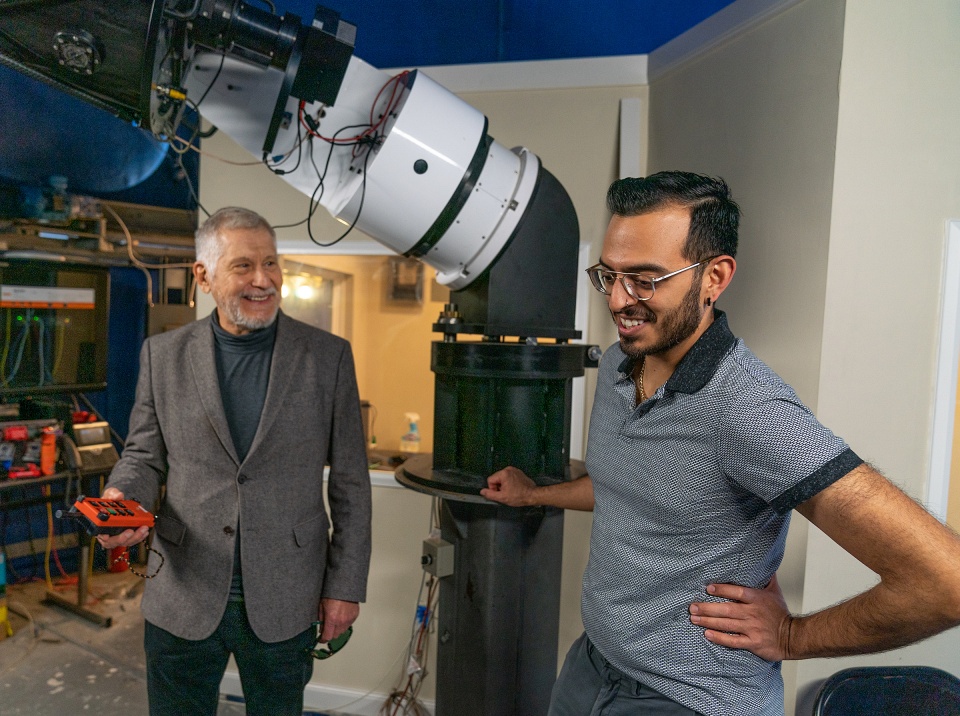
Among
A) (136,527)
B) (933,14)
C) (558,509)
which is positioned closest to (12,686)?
(136,527)

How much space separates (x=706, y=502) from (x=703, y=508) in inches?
0.5

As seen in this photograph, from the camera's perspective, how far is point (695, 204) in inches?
40.9

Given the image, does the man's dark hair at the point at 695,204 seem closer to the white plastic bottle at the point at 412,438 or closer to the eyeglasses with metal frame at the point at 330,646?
the eyeglasses with metal frame at the point at 330,646

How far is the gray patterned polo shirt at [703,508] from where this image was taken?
91cm

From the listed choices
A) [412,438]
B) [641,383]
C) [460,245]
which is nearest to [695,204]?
[641,383]

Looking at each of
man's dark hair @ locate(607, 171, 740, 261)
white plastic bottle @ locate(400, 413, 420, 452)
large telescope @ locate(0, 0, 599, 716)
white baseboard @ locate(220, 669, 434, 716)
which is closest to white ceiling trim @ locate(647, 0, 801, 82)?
large telescope @ locate(0, 0, 599, 716)

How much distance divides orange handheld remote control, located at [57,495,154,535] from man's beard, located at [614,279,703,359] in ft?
3.66

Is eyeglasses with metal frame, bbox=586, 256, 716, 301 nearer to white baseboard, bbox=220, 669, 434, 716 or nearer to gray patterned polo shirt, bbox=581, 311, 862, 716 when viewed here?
gray patterned polo shirt, bbox=581, 311, 862, 716

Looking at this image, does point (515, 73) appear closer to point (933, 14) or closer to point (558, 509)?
point (933, 14)

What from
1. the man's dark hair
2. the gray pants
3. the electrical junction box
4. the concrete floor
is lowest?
the concrete floor

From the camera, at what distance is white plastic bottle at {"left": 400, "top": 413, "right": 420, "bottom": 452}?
10.7 feet

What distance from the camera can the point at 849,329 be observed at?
1.57m

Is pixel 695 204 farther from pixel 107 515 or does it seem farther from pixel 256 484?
pixel 107 515

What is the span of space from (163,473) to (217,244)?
0.61m
